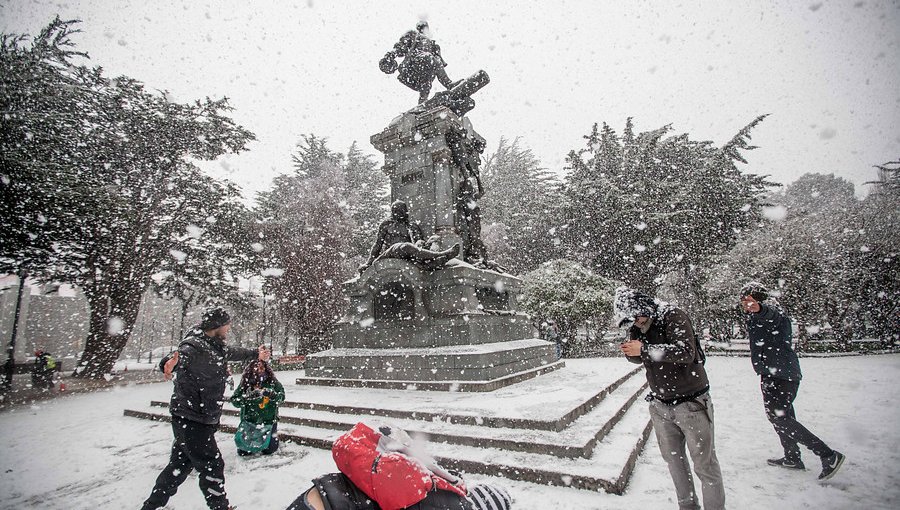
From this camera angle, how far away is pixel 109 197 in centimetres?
1345

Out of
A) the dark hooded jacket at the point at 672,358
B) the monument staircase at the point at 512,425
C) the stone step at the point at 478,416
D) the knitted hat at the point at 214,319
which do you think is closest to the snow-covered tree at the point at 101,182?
the monument staircase at the point at 512,425

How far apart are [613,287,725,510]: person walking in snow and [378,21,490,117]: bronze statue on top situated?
9.28m

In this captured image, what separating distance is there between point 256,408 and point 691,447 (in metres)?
4.86

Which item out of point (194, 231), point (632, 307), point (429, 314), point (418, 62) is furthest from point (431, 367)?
point (194, 231)

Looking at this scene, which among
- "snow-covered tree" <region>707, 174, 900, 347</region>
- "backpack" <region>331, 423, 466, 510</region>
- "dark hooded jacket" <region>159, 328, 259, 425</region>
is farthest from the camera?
"snow-covered tree" <region>707, 174, 900, 347</region>

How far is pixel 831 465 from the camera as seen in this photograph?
3.73 metres

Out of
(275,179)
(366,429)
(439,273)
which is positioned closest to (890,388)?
(439,273)

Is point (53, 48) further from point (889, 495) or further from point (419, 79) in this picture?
point (889, 495)

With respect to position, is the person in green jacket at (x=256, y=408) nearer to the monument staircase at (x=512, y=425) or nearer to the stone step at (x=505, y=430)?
the monument staircase at (x=512, y=425)

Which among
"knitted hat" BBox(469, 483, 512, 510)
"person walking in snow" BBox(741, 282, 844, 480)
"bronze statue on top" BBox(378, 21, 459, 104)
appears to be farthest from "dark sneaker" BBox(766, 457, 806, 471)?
"bronze statue on top" BBox(378, 21, 459, 104)

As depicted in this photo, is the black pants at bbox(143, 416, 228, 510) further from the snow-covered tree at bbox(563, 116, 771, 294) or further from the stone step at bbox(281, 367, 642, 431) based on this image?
the snow-covered tree at bbox(563, 116, 771, 294)

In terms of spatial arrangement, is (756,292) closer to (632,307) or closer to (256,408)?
(632,307)

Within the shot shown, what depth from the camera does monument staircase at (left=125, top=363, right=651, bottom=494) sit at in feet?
12.9

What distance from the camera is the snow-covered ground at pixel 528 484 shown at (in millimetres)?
3510
